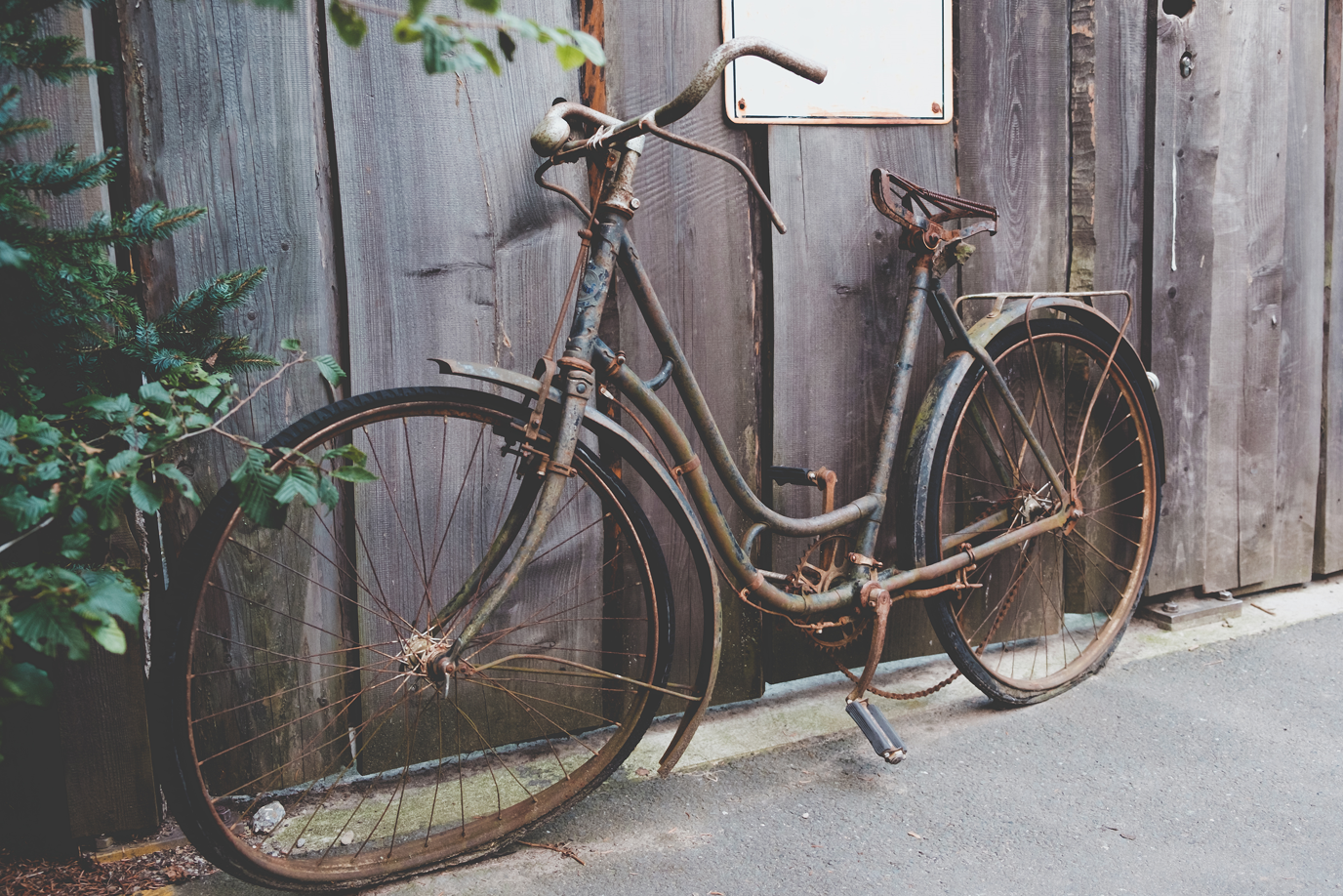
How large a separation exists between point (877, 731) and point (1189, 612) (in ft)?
4.61

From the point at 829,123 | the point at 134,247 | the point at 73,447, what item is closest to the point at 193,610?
the point at 73,447

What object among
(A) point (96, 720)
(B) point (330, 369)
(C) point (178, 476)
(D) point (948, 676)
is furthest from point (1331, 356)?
(A) point (96, 720)

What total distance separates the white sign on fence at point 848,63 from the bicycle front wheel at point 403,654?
1052 millimetres

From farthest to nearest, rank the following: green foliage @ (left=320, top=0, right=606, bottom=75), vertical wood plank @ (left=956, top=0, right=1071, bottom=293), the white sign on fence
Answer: vertical wood plank @ (left=956, top=0, right=1071, bottom=293) → the white sign on fence → green foliage @ (left=320, top=0, right=606, bottom=75)

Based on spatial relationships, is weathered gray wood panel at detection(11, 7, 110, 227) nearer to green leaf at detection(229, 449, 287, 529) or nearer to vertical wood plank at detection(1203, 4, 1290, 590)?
green leaf at detection(229, 449, 287, 529)

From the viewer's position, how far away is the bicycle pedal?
200cm

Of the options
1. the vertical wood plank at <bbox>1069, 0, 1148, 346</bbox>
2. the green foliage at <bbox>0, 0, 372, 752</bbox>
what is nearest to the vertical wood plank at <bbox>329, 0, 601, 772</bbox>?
the green foliage at <bbox>0, 0, 372, 752</bbox>

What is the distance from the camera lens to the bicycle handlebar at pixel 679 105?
1530 millimetres

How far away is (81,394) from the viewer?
60.8 inches

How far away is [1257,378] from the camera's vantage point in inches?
111

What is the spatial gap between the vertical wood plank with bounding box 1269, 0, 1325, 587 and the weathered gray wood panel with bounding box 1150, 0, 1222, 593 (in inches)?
13.8

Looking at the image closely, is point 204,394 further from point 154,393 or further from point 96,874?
point 96,874

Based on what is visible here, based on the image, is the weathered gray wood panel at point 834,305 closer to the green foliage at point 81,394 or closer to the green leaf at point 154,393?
the green foliage at point 81,394

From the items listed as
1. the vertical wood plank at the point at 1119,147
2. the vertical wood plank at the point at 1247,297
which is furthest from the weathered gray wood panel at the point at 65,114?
the vertical wood plank at the point at 1247,297
